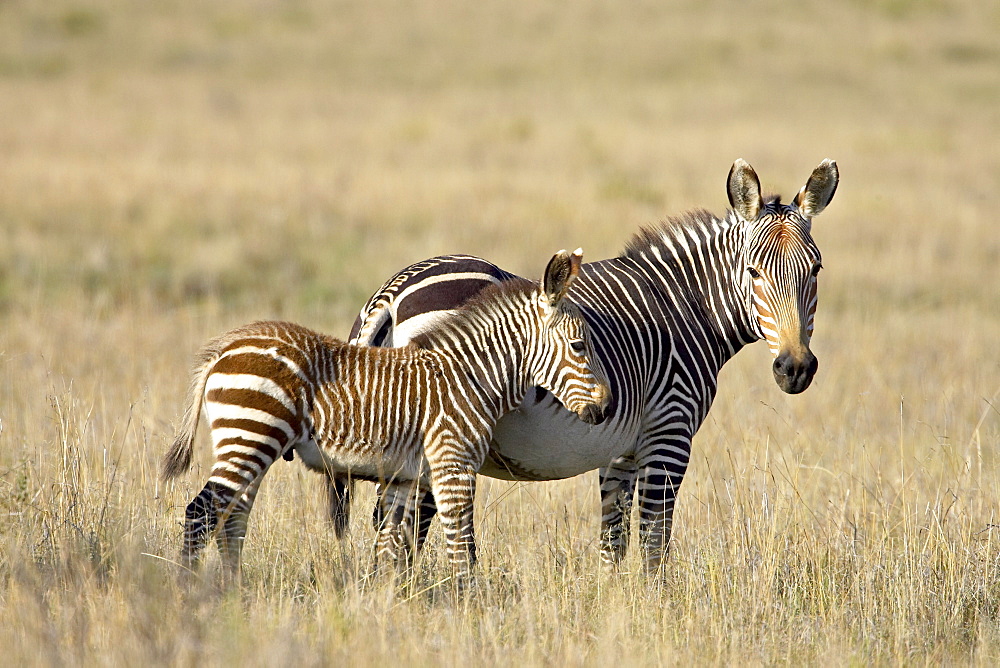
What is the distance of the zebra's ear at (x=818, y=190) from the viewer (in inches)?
244

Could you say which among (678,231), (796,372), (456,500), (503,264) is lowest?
(456,500)

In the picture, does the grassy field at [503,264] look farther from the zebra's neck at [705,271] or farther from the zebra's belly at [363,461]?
the zebra's neck at [705,271]

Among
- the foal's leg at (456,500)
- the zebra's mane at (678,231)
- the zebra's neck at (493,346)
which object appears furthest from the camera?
the zebra's mane at (678,231)

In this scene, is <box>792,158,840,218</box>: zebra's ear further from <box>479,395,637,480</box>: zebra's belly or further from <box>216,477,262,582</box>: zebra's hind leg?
<box>216,477,262,582</box>: zebra's hind leg

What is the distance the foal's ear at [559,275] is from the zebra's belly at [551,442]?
64 centimetres

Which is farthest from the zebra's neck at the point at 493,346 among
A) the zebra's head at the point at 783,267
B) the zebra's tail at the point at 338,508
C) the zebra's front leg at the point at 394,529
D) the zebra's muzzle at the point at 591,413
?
the zebra's head at the point at 783,267

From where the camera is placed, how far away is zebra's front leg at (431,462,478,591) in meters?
5.34

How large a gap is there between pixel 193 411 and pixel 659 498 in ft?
8.70

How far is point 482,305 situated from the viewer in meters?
5.77


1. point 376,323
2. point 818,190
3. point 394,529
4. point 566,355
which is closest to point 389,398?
point 566,355

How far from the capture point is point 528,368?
222 inches

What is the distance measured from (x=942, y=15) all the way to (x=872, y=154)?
22.9 meters

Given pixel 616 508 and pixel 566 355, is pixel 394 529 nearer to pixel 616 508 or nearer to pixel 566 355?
pixel 616 508

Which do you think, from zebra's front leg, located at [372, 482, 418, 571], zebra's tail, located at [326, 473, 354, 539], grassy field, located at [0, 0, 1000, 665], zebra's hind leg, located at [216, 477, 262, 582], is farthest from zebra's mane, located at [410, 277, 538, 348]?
zebra's hind leg, located at [216, 477, 262, 582]
